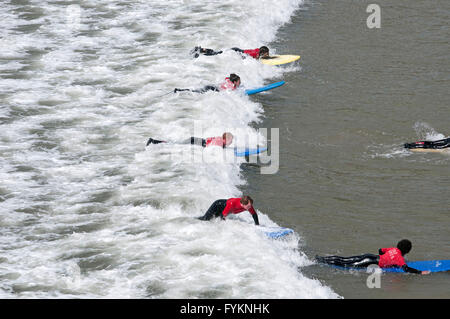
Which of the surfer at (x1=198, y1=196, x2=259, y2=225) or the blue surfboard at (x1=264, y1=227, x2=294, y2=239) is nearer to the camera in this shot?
the blue surfboard at (x1=264, y1=227, x2=294, y2=239)

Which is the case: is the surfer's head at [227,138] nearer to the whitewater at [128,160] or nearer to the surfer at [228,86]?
the whitewater at [128,160]

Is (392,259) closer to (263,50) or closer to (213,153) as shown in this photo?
(213,153)

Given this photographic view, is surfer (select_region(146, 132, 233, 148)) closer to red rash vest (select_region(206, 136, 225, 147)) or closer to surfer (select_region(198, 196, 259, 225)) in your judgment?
red rash vest (select_region(206, 136, 225, 147))

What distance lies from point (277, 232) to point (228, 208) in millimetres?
890

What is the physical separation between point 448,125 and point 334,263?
7.11 meters

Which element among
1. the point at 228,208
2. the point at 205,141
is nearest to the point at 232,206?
the point at 228,208

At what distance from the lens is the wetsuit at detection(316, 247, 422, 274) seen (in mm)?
10531

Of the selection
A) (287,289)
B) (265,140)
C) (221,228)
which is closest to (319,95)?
(265,140)

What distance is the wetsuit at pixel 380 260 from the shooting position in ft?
34.6

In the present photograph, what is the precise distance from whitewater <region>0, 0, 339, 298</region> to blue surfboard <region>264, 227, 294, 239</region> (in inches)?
4.0

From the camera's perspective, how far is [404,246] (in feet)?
35.0

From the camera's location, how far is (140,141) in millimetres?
15617

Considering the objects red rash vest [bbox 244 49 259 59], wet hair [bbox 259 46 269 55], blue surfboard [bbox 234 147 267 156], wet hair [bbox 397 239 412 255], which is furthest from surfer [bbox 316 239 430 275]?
red rash vest [bbox 244 49 259 59]

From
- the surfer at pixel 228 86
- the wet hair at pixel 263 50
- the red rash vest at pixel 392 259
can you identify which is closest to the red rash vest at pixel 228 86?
the surfer at pixel 228 86
